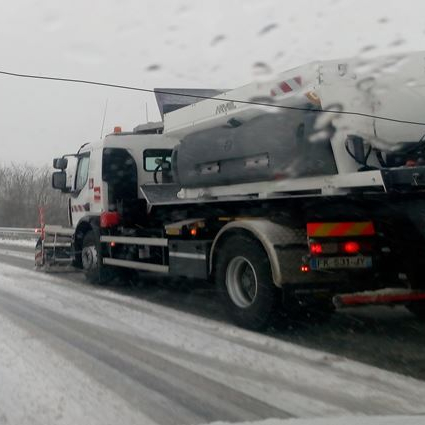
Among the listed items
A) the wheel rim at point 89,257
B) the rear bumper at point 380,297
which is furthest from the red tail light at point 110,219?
the rear bumper at point 380,297

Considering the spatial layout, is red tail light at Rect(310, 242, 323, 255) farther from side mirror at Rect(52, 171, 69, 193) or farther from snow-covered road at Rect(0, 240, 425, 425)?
side mirror at Rect(52, 171, 69, 193)

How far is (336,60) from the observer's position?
261 inches

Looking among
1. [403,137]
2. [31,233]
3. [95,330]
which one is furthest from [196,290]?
[31,233]

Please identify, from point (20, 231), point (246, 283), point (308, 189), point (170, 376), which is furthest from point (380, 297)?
point (20, 231)

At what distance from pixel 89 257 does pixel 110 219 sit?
1073 millimetres

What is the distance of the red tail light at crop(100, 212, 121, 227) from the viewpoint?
36.7 ft

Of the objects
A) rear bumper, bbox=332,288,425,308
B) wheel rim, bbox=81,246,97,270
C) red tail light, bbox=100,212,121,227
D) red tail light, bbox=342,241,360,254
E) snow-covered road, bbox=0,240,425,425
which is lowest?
snow-covered road, bbox=0,240,425,425

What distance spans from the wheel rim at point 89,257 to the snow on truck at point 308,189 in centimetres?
291

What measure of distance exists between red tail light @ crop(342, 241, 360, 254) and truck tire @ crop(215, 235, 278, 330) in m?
0.84

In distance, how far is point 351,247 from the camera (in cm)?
709

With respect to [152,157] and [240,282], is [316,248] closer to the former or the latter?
[240,282]

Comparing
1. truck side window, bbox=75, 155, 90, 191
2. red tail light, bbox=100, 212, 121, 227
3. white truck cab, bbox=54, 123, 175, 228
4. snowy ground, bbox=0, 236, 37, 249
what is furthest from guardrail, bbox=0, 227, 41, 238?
red tail light, bbox=100, 212, 121, 227

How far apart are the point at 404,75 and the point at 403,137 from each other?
2.09ft

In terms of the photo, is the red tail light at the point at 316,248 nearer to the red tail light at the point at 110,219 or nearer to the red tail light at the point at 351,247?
the red tail light at the point at 351,247
